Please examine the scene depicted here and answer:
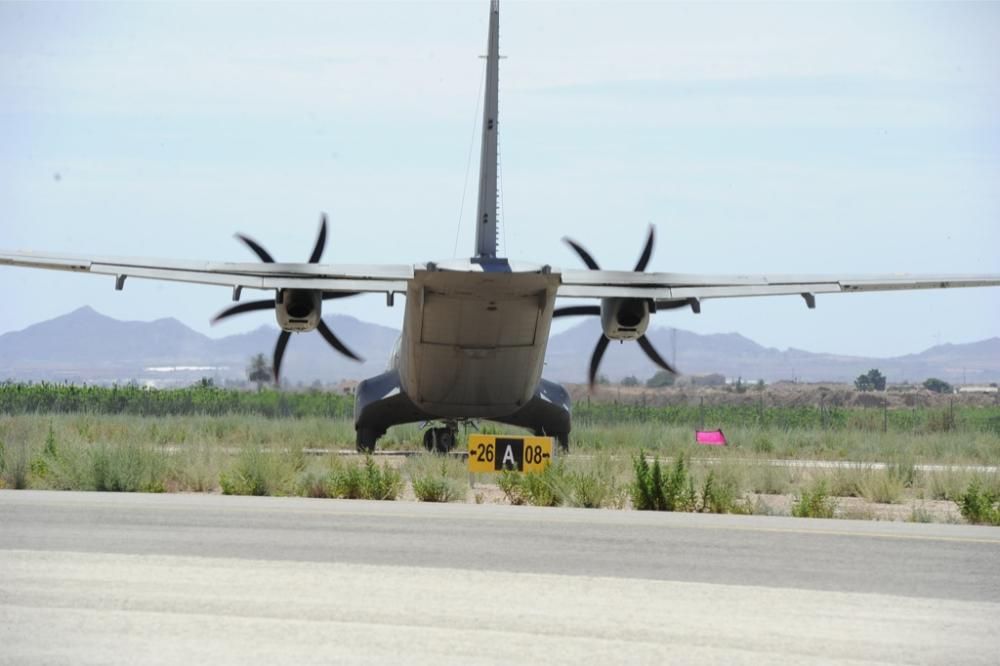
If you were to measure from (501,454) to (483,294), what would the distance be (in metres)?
3.48

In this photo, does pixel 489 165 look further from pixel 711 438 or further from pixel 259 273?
pixel 711 438

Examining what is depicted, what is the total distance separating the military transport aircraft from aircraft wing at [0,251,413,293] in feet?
0.06

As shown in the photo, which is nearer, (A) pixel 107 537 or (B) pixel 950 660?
(B) pixel 950 660

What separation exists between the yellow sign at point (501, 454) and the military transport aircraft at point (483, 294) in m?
3.13

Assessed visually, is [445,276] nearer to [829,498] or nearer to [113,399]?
[829,498]

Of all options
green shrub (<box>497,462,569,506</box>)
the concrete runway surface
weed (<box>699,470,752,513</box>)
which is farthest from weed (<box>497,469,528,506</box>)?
the concrete runway surface

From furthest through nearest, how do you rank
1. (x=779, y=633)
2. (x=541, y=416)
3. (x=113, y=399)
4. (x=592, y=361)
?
(x=113, y=399) → (x=541, y=416) → (x=592, y=361) → (x=779, y=633)

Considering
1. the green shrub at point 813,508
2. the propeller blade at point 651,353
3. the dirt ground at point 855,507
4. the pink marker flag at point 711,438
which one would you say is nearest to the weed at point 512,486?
the dirt ground at point 855,507

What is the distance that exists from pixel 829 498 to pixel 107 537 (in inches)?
481

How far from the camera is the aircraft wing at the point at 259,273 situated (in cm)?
2345

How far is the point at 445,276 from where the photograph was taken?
23.0 meters

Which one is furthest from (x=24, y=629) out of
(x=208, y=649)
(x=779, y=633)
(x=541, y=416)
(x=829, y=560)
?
(x=541, y=416)

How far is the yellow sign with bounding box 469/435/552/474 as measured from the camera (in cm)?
2097

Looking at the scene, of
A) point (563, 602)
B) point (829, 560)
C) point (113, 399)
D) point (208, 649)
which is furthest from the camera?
point (113, 399)
